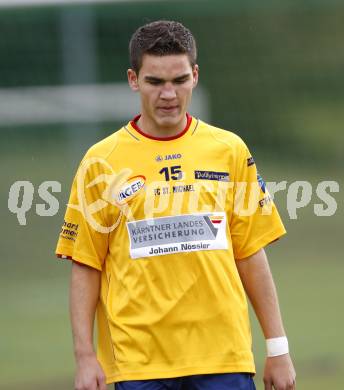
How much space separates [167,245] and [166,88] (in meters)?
0.48

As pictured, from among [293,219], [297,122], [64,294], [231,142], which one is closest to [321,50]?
[297,122]

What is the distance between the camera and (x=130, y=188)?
3.35m

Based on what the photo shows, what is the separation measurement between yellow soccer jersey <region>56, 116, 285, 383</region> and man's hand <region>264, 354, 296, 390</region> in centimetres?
9

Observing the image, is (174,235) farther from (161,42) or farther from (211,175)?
(161,42)

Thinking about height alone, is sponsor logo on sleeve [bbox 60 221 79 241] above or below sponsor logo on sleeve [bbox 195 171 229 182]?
below

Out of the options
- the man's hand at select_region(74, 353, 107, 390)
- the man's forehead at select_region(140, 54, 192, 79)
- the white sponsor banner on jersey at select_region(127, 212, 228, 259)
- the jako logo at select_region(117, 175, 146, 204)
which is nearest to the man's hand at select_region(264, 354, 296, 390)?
the white sponsor banner on jersey at select_region(127, 212, 228, 259)

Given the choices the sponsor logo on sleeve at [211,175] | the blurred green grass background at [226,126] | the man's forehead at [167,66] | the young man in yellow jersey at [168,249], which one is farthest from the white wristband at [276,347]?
the blurred green grass background at [226,126]

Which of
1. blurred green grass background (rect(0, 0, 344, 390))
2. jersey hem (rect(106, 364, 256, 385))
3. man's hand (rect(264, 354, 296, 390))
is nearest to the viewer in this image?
jersey hem (rect(106, 364, 256, 385))

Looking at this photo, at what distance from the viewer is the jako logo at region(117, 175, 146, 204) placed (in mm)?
3350

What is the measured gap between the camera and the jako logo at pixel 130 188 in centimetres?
335

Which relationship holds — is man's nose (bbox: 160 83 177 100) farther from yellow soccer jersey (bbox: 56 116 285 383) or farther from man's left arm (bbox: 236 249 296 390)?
man's left arm (bbox: 236 249 296 390)

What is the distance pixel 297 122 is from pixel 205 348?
4594mm

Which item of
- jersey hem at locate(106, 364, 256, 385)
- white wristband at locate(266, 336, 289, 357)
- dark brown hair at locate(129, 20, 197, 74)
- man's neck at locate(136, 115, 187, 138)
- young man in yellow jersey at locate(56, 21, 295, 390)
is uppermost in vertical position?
dark brown hair at locate(129, 20, 197, 74)

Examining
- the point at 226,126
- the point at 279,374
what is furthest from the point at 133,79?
the point at 226,126
